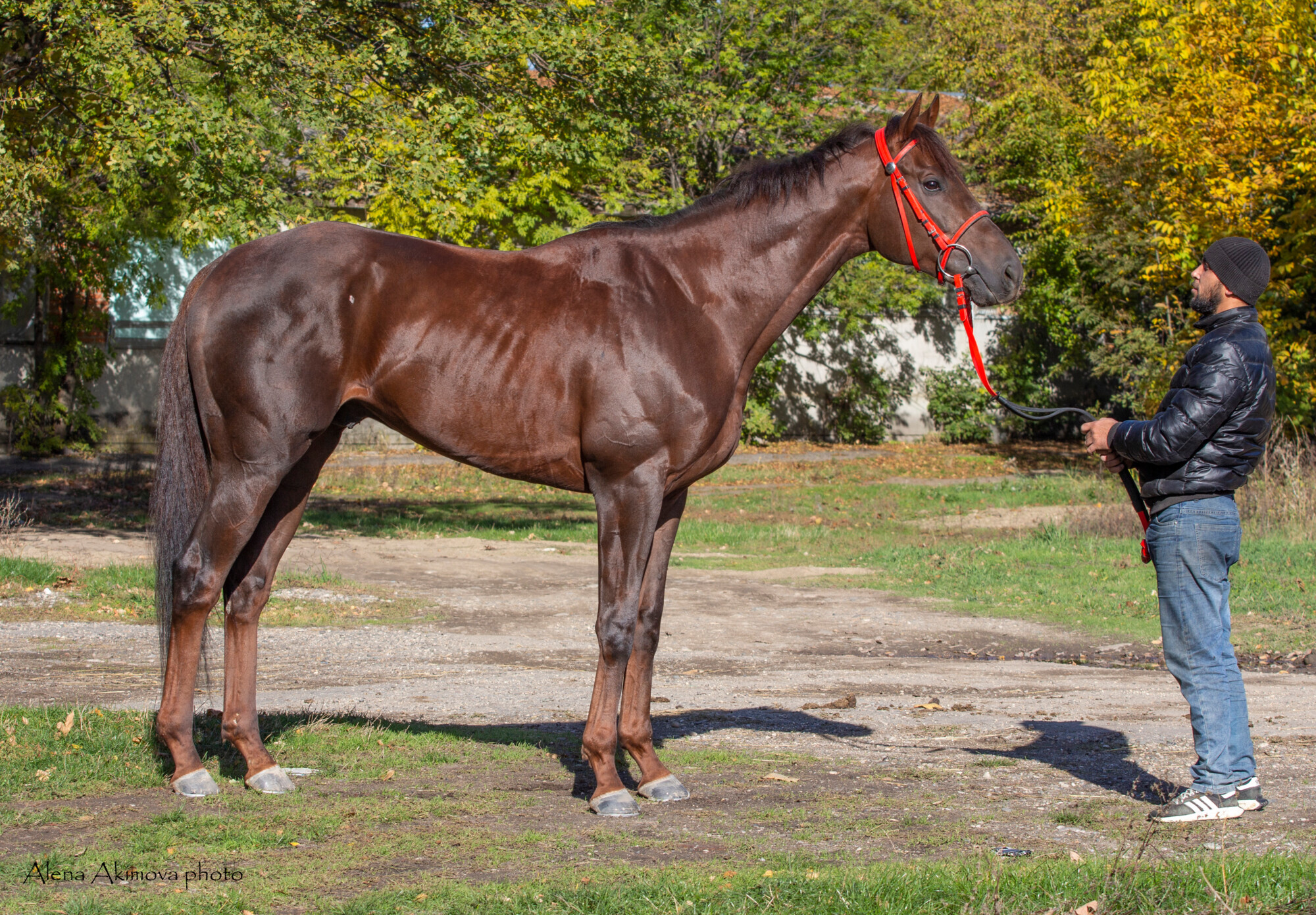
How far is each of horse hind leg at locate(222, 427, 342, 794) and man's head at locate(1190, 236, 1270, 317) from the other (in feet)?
12.8

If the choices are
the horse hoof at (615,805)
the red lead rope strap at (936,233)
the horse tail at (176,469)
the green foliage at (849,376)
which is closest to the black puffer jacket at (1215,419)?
the red lead rope strap at (936,233)

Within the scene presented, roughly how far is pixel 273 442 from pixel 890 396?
2520cm

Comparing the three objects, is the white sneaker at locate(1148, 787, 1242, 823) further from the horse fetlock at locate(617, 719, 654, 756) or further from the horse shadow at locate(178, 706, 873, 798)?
the horse fetlock at locate(617, 719, 654, 756)

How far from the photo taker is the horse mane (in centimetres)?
536

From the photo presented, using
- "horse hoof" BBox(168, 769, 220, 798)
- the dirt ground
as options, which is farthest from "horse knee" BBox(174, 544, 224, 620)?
the dirt ground

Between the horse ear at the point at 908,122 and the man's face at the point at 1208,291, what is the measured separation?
4.54 feet

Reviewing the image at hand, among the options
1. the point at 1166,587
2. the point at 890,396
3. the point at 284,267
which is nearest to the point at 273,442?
the point at 284,267

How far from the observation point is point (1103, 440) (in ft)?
16.5

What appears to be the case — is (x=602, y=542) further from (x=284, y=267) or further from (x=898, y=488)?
(x=898, y=488)

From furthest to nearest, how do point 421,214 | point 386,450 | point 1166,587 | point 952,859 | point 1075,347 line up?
1. point 1075,347
2. point 386,450
3. point 421,214
4. point 1166,587
5. point 952,859

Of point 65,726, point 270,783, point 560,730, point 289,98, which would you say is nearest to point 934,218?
point 560,730

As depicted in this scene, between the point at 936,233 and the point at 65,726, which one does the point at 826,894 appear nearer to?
the point at 936,233

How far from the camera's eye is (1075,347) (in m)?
27.3

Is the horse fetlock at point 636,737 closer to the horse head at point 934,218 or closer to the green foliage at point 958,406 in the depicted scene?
the horse head at point 934,218
